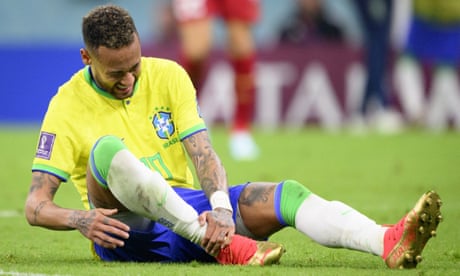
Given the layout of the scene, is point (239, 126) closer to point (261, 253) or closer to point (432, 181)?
point (432, 181)

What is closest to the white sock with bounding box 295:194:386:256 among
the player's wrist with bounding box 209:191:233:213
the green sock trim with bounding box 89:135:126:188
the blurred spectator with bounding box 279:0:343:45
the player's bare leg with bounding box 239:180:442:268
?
the player's bare leg with bounding box 239:180:442:268

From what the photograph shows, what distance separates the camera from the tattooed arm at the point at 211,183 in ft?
14.6

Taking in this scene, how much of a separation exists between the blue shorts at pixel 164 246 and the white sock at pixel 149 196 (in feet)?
0.54

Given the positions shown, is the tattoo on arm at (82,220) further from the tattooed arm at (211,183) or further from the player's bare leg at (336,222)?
the player's bare leg at (336,222)

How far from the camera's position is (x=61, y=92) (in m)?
4.85

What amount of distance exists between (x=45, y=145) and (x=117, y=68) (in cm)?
45

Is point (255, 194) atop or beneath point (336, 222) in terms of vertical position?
atop

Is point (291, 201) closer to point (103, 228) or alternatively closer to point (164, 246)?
point (164, 246)

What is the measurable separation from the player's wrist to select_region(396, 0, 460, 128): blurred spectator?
37.4ft

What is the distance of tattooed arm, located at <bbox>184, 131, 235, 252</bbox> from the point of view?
446cm

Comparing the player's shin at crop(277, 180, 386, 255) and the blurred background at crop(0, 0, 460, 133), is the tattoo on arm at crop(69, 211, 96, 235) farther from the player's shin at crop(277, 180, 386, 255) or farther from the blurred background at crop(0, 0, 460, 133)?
the blurred background at crop(0, 0, 460, 133)

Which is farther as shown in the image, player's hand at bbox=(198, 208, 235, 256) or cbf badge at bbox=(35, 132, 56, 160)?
cbf badge at bbox=(35, 132, 56, 160)

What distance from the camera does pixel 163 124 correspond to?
494 centimetres

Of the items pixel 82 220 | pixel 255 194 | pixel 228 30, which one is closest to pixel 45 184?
pixel 82 220
